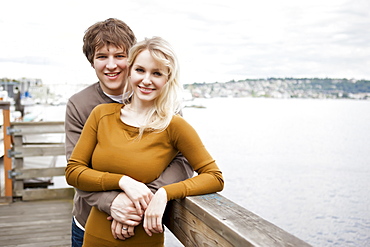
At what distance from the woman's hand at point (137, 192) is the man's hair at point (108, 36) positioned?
1.83 feet

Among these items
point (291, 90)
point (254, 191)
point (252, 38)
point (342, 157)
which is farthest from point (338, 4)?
point (254, 191)

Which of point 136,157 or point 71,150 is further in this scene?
point 71,150

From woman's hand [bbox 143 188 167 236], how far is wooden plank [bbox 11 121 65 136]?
3.25m

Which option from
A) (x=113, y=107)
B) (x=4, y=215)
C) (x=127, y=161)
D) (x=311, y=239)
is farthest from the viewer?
(x=311, y=239)

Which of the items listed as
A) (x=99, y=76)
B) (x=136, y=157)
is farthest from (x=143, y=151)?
(x=99, y=76)

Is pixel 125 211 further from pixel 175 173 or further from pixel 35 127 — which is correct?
pixel 35 127

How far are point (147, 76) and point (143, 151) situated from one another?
231 millimetres

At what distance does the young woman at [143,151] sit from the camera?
122 centimetres

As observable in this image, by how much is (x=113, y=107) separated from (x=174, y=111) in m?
0.20

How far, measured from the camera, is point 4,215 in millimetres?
3920

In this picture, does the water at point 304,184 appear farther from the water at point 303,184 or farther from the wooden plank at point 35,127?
the wooden plank at point 35,127

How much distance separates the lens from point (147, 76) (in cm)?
129

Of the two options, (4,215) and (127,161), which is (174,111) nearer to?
(127,161)

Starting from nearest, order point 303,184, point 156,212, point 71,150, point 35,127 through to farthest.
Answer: point 156,212
point 71,150
point 35,127
point 303,184
